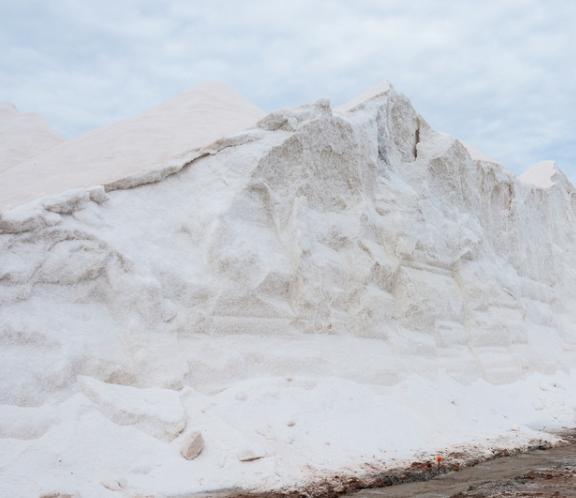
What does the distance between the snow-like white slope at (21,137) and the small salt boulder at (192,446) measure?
9.51 m

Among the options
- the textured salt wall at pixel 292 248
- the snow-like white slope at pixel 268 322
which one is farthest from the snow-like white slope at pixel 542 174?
the snow-like white slope at pixel 268 322

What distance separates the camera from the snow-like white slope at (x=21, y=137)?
51.4 ft

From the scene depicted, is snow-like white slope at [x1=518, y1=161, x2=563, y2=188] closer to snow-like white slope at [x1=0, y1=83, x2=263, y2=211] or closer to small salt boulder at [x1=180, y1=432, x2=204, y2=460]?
snow-like white slope at [x1=0, y1=83, x2=263, y2=211]

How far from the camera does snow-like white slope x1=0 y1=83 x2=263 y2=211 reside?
10.6 m

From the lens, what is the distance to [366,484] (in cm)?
761

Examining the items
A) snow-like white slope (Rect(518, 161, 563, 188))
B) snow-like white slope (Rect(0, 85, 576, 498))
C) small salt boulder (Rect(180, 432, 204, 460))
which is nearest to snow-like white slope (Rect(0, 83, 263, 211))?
snow-like white slope (Rect(0, 85, 576, 498))

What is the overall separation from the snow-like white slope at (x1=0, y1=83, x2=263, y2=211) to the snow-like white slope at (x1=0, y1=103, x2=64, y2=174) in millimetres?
2289

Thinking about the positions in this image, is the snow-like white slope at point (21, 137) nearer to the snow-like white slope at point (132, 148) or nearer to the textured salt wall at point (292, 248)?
the snow-like white slope at point (132, 148)

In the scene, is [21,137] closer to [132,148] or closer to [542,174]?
[132,148]

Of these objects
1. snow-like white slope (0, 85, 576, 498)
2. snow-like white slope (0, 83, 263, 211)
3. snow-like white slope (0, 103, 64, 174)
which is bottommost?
snow-like white slope (0, 85, 576, 498)

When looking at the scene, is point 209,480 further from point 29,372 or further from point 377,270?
point 377,270

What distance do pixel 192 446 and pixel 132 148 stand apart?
22.3ft

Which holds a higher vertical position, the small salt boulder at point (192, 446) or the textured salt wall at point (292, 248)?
the textured salt wall at point (292, 248)

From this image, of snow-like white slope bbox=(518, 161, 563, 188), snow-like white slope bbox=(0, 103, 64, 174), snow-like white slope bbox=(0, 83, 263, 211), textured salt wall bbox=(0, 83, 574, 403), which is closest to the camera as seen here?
textured salt wall bbox=(0, 83, 574, 403)
